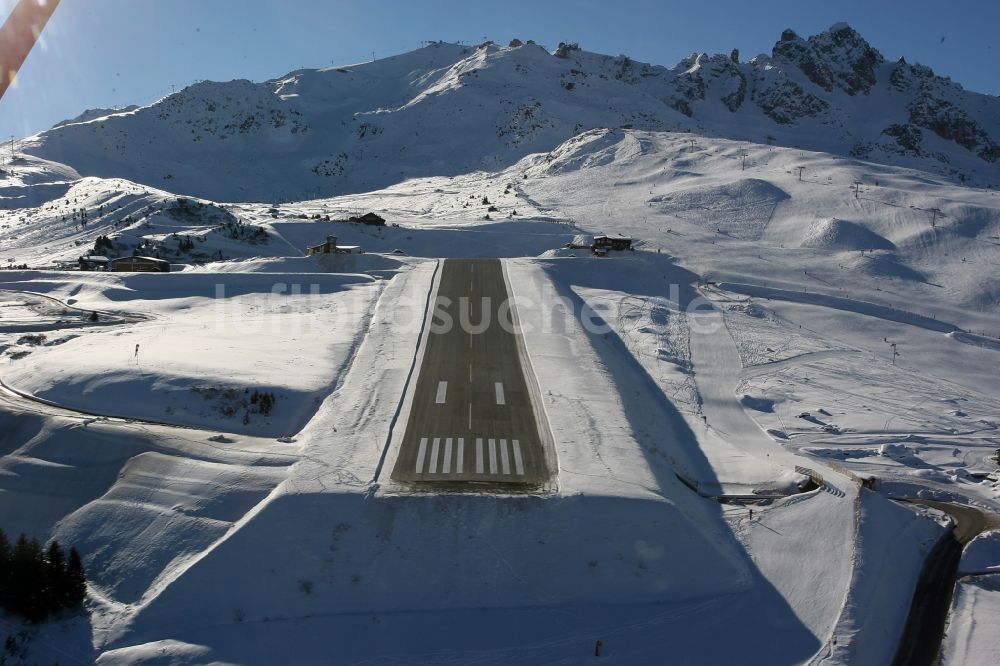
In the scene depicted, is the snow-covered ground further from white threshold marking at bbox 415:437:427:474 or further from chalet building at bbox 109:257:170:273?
chalet building at bbox 109:257:170:273

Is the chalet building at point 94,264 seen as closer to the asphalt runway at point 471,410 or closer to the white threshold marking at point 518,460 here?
the asphalt runway at point 471,410

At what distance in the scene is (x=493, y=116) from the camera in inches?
5527

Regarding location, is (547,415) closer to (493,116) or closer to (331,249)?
(331,249)

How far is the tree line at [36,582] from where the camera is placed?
1809 cm

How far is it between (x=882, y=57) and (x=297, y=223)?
632 feet

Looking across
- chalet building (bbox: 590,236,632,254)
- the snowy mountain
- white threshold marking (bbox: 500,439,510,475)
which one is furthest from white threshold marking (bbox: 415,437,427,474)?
the snowy mountain

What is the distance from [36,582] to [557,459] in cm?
1571

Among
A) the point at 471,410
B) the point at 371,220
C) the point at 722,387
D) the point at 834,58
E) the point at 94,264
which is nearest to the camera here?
the point at 471,410

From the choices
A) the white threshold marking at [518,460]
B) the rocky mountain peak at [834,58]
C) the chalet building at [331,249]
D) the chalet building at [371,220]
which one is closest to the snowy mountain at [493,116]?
the rocky mountain peak at [834,58]

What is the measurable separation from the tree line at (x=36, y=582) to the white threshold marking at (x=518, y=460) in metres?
13.1

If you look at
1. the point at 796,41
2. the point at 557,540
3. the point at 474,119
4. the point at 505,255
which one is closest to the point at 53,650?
the point at 557,540

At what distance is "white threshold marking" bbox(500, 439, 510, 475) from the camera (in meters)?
23.6

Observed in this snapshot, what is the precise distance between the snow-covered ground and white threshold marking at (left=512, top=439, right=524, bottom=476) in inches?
55.1

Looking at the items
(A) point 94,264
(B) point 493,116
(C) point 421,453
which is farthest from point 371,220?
(B) point 493,116
